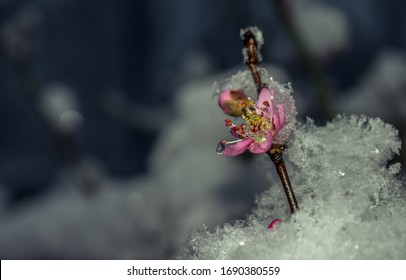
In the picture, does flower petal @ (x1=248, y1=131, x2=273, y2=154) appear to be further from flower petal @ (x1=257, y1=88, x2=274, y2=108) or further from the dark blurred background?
the dark blurred background

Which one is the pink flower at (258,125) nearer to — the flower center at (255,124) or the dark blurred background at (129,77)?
the flower center at (255,124)

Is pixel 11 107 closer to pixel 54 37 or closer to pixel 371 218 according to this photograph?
pixel 54 37

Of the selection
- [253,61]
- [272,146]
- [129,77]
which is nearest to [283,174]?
[272,146]

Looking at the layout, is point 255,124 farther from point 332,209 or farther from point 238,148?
point 332,209

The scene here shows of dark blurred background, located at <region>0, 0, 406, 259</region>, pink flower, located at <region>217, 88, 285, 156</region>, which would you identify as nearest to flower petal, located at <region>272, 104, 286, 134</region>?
pink flower, located at <region>217, 88, 285, 156</region>

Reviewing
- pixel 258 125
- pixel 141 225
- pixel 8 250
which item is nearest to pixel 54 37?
pixel 8 250

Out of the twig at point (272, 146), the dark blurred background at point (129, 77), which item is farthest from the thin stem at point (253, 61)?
the dark blurred background at point (129, 77)
